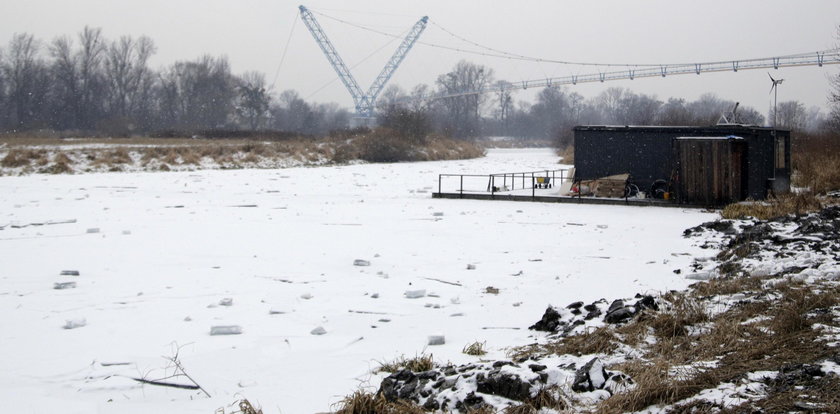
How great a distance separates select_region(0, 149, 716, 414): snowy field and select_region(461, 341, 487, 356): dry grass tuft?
15cm

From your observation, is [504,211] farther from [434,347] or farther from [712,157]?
[434,347]

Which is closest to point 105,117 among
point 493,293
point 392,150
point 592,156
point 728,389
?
point 392,150

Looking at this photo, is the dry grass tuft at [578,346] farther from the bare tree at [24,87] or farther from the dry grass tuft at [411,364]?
the bare tree at [24,87]

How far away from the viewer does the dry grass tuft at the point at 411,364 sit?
5.93 m

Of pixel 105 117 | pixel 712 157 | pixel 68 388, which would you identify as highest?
pixel 105 117

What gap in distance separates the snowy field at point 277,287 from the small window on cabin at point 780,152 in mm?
5370

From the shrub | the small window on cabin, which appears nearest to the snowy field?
the small window on cabin

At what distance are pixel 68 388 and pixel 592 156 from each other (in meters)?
21.3

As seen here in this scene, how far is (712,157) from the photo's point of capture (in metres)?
21.8

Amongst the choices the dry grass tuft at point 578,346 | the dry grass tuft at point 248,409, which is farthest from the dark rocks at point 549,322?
the dry grass tuft at point 248,409

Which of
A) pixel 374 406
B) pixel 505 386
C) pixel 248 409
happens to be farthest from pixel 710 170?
pixel 248 409

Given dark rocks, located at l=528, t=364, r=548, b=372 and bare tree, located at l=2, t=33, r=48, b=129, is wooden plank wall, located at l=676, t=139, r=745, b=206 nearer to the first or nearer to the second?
dark rocks, located at l=528, t=364, r=548, b=372

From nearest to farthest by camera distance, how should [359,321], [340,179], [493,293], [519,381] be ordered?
[519,381]
[359,321]
[493,293]
[340,179]

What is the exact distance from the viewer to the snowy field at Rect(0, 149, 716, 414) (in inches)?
242
